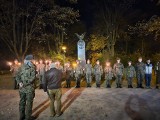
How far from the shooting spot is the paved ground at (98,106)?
32.3ft

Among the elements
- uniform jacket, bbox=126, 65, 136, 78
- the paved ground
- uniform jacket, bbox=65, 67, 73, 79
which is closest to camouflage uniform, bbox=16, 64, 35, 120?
the paved ground

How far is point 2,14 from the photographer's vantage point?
22.7 metres

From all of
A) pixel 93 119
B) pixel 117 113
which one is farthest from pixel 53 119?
pixel 117 113

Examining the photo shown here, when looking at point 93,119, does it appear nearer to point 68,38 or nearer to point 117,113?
point 117,113

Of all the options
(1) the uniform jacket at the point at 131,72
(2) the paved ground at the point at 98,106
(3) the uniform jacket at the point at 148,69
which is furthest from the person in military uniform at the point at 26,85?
(3) the uniform jacket at the point at 148,69

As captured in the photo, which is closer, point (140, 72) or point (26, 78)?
point (26, 78)

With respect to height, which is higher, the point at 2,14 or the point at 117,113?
the point at 2,14

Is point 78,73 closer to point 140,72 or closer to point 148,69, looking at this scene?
point 140,72

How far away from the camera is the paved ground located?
986 cm

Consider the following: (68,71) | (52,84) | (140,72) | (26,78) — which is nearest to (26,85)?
(26,78)

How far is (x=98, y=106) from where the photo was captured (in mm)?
11461

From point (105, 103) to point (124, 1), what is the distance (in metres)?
24.7

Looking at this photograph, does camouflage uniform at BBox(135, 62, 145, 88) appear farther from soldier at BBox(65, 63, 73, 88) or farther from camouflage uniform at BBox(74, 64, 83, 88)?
soldier at BBox(65, 63, 73, 88)

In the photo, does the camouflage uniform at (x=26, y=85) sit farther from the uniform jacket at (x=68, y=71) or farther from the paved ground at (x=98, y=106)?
the uniform jacket at (x=68, y=71)
